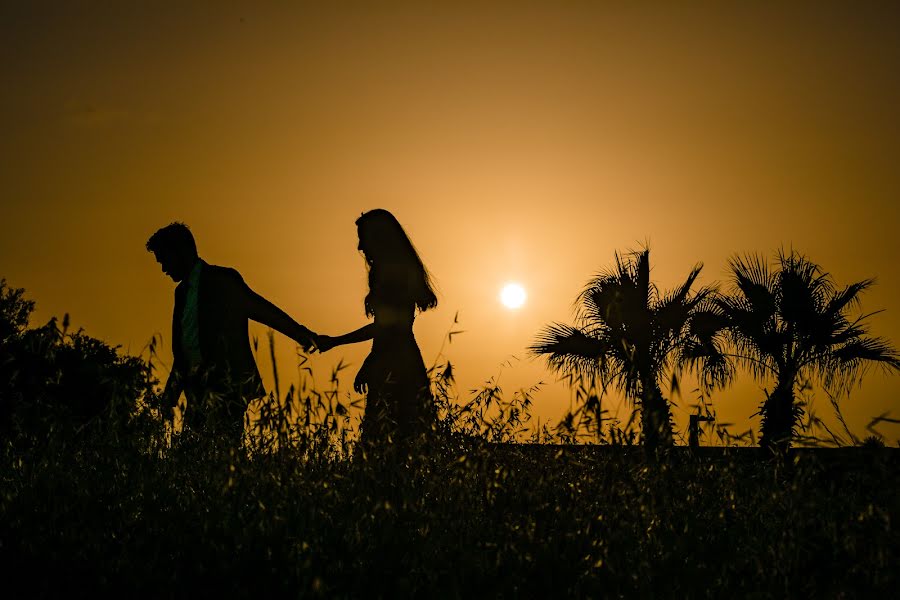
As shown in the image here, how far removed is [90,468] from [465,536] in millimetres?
2277

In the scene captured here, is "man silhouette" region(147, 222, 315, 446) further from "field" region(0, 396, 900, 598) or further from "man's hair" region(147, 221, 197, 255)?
"field" region(0, 396, 900, 598)

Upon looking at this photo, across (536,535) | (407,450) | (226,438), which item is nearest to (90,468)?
(226,438)

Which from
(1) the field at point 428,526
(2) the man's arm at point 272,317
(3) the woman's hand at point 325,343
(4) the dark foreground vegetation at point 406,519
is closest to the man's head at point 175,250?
(2) the man's arm at point 272,317

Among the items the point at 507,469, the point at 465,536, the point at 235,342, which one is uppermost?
the point at 235,342

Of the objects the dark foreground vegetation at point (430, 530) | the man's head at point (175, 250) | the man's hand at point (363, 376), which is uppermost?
the man's head at point (175, 250)

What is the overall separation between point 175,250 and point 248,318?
80 cm

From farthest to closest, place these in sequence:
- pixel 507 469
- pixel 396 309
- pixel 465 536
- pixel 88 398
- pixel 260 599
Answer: pixel 88 398 < pixel 396 309 < pixel 507 469 < pixel 465 536 < pixel 260 599

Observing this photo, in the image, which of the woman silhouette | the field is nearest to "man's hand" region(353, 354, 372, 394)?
the woman silhouette

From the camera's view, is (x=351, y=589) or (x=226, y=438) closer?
(x=351, y=589)

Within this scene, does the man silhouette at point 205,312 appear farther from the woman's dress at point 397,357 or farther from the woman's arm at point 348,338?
the woman's dress at point 397,357

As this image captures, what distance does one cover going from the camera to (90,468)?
4.69 meters

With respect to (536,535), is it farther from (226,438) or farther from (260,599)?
(226,438)

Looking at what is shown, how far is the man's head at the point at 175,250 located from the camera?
7.22 meters

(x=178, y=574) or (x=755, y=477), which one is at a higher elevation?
(x=755, y=477)
